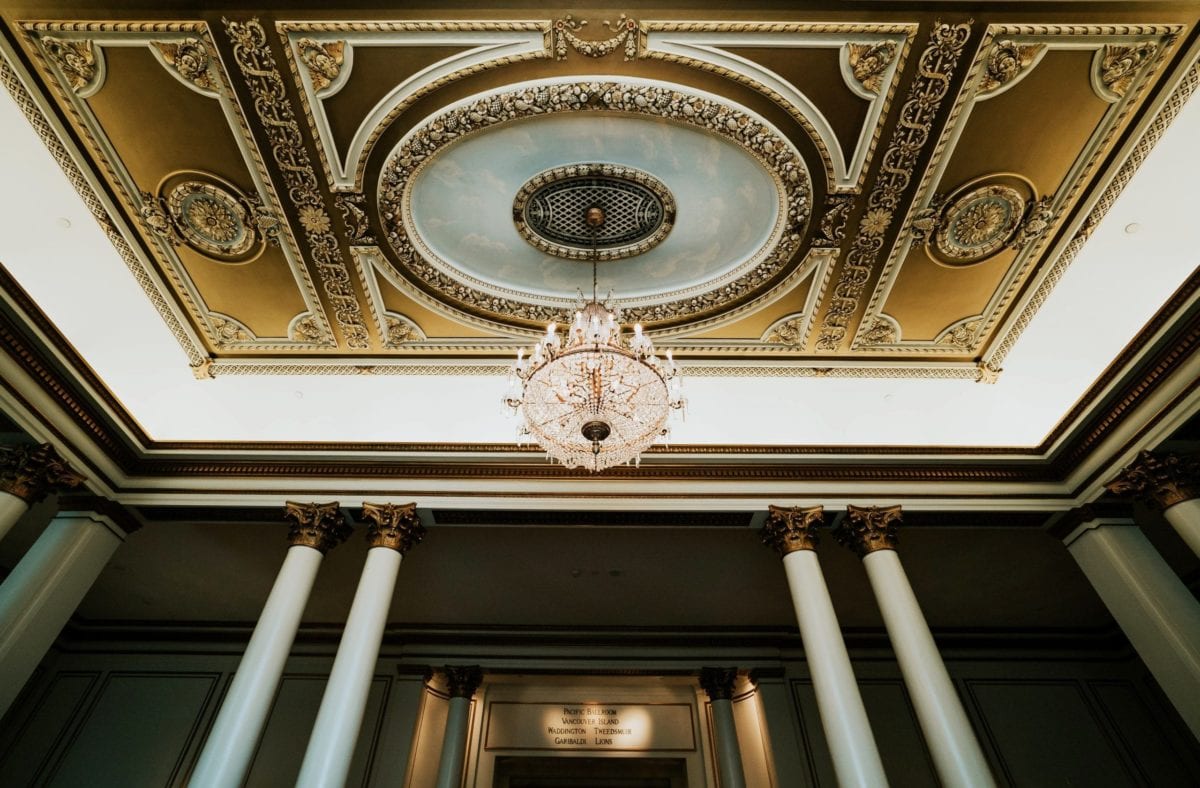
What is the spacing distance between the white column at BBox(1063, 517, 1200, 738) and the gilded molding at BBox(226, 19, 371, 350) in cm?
717

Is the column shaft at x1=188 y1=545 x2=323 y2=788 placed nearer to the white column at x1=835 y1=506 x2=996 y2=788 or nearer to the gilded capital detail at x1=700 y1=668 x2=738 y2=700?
the white column at x1=835 y1=506 x2=996 y2=788

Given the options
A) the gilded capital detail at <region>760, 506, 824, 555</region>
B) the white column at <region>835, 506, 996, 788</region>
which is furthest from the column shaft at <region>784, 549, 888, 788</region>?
the white column at <region>835, 506, 996, 788</region>

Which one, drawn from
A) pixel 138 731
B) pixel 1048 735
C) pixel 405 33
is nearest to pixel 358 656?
pixel 405 33

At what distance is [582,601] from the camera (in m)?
7.54

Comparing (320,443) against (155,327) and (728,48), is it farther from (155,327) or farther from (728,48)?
(728,48)

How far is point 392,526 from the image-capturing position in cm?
537

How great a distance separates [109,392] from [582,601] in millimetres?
5452

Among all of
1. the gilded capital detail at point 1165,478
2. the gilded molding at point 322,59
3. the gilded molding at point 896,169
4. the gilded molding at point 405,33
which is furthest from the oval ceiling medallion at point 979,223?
the gilded molding at point 322,59

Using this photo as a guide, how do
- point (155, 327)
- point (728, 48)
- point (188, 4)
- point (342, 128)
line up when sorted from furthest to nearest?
point (155, 327)
point (342, 128)
point (728, 48)
point (188, 4)

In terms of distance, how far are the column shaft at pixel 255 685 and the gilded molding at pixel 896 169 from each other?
544cm

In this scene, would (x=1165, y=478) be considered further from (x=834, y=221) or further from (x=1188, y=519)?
(x=834, y=221)

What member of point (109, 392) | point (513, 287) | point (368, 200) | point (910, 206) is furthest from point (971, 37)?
point (109, 392)

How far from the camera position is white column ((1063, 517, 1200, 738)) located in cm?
431

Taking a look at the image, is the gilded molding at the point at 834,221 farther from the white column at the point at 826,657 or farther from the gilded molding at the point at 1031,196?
the white column at the point at 826,657
